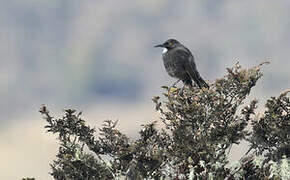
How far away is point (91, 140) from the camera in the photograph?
29.5ft

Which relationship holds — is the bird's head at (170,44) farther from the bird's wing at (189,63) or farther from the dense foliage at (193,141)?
the dense foliage at (193,141)

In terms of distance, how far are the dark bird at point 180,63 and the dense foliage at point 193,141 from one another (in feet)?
11.6

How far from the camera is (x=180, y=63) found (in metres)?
13.1

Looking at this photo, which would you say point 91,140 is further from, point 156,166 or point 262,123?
point 262,123

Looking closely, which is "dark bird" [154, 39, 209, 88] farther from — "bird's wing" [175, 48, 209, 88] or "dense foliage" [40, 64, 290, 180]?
"dense foliage" [40, 64, 290, 180]

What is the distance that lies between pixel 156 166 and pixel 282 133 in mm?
2281

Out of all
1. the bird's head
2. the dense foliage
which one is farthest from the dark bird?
the dense foliage

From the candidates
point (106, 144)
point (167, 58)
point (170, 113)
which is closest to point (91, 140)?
point (106, 144)

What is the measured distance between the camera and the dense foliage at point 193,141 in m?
7.44

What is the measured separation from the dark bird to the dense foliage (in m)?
3.55

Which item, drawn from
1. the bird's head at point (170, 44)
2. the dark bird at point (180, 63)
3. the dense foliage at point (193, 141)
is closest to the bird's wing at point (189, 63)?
the dark bird at point (180, 63)

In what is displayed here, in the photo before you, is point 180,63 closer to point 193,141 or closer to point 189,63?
point 189,63

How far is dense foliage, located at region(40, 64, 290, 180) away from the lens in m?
7.44

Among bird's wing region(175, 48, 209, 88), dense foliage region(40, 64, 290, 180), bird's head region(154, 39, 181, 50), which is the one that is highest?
bird's head region(154, 39, 181, 50)
